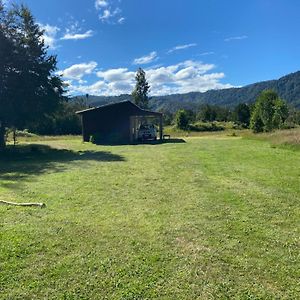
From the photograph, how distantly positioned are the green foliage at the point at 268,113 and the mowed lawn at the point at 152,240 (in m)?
32.5

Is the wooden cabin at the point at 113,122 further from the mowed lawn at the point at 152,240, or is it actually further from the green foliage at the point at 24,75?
the mowed lawn at the point at 152,240

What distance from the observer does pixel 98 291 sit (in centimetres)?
386

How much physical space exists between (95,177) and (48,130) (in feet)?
140

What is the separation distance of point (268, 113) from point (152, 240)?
39.3m

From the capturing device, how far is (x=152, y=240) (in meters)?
5.32

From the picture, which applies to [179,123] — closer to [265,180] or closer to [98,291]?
[265,180]

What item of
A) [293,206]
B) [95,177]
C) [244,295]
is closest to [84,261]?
[244,295]

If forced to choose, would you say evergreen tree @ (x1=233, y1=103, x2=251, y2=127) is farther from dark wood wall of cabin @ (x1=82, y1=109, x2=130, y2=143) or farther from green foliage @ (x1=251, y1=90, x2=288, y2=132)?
dark wood wall of cabin @ (x1=82, y1=109, x2=130, y2=143)

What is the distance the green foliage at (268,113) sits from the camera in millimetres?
40656

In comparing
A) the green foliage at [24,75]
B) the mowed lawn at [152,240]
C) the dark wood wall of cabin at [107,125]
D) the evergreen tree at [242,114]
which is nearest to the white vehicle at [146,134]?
the dark wood wall of cabin at [107,125]

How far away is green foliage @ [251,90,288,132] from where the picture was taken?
133 feet

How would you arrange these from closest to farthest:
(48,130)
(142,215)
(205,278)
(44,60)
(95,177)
A: (205,278) → (142,215) → (95,177) → (44,60) → (48,130)

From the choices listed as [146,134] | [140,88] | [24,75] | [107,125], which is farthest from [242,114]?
[24,75]

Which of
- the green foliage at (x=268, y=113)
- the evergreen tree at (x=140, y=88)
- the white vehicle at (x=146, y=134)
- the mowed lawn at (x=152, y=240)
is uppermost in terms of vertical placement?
the evergreen tree at (x=140, y=88)
